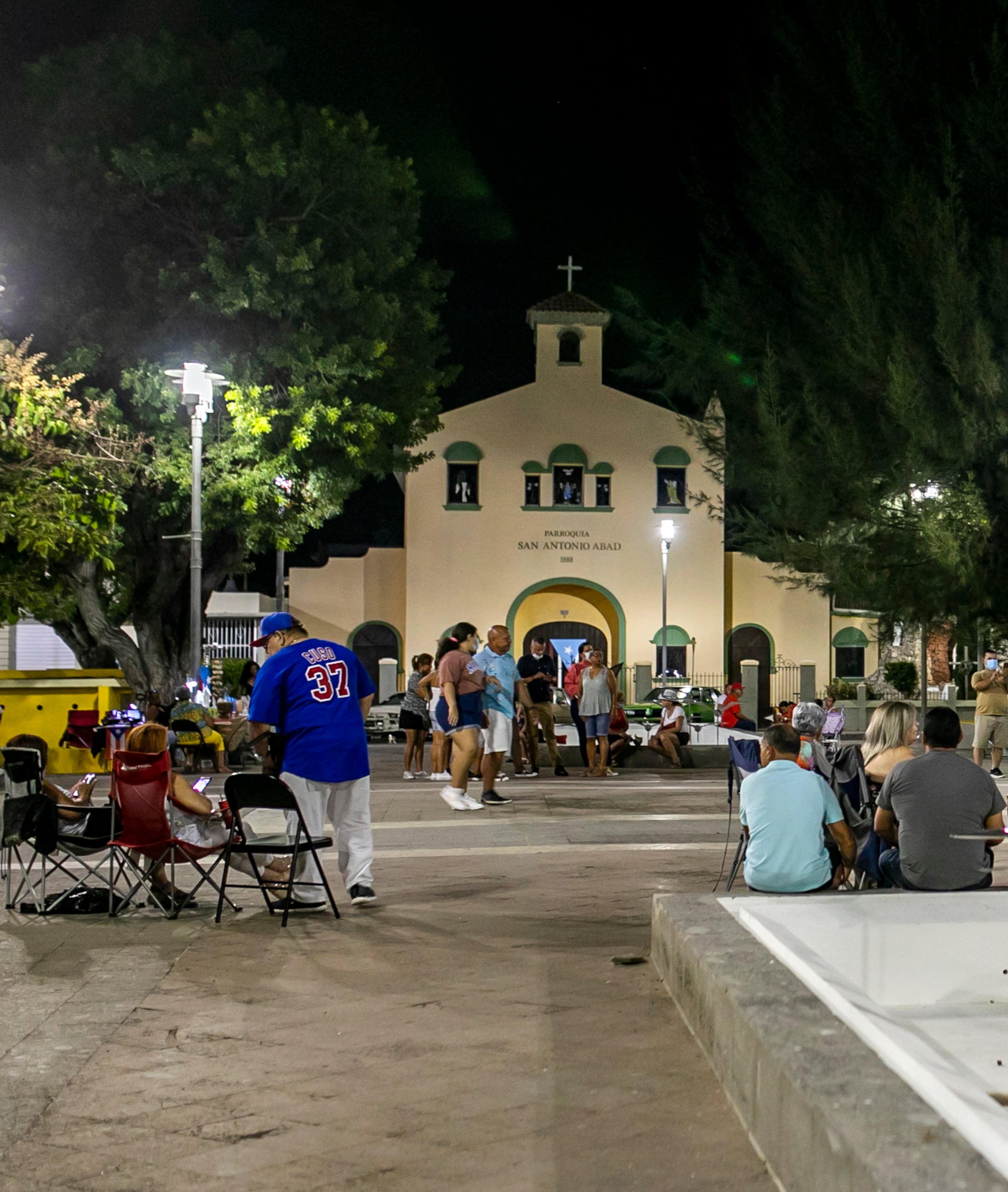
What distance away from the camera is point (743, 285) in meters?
8.12

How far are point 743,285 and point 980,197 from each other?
164 cm

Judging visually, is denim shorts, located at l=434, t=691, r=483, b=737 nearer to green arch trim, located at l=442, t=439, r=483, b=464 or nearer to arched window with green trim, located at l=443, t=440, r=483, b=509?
arched window with green trim, located at l=443, t=440, r=483, b=509

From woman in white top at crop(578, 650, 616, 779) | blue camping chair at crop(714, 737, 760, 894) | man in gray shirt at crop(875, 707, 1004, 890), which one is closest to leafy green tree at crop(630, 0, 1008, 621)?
blue camping chair at crop(714, 737, 760, 894)

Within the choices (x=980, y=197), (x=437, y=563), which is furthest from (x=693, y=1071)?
(x=437, y=563)

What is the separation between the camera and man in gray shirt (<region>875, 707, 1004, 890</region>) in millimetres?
5203

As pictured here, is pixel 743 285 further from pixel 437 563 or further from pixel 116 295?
pixel 437 563

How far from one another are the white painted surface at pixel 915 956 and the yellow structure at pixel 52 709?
12.5m

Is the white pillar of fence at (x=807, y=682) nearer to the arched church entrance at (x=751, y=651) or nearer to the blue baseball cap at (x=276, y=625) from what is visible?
the arched church entrance at (x=751, y=651)

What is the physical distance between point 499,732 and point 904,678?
21.6 meters

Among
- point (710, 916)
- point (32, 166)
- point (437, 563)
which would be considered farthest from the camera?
point (437, 563)

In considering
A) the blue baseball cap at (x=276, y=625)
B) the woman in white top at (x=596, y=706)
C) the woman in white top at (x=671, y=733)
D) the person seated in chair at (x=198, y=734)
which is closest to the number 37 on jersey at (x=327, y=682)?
the blue baseball cap at (x=276, y=625)

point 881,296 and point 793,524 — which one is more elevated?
point 881,296

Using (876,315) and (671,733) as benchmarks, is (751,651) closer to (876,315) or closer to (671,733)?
(671,733)

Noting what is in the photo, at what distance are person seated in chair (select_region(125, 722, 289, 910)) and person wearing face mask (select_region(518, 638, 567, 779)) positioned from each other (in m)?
7.63
